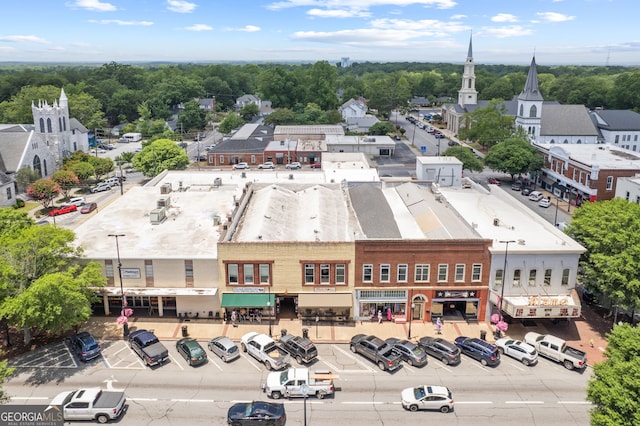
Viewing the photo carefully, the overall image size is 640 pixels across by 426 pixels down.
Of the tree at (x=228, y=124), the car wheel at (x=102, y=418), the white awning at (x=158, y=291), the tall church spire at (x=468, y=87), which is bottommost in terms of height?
the car wheel at (x=102, y=418)

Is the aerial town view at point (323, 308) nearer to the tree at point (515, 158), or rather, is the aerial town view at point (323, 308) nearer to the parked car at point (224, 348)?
the parked car at point (224, 348)

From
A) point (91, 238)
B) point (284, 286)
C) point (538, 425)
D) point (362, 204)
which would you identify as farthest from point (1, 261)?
point (538, 425)

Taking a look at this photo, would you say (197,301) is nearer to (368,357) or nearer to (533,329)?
(368,357)

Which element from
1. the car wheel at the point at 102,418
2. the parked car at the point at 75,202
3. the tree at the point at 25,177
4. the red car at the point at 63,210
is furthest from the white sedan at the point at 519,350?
the tree at the point at 25,177

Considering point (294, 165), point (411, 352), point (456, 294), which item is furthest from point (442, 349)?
point (294, 165)

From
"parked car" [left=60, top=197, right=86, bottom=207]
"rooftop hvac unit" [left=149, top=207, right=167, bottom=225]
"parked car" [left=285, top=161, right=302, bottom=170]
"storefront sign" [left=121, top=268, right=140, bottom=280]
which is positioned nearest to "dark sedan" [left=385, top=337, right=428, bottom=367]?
"storefront sign" [left=121, top=268, right=140, bottom=280]

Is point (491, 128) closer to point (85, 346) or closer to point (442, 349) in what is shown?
point (442, 349)
